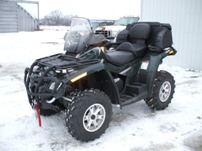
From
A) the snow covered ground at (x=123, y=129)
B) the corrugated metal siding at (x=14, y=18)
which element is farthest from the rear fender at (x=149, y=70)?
the corrugated metal siding at (x=14, y=18)

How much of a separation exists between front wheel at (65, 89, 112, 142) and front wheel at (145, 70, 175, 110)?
113 cm

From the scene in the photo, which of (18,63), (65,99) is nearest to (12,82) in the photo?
(18,63)

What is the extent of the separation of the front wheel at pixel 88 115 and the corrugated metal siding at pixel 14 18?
26159 millimetres

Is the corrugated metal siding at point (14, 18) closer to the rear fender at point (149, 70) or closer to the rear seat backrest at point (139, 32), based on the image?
the rear seat backrest at point (139, 32)

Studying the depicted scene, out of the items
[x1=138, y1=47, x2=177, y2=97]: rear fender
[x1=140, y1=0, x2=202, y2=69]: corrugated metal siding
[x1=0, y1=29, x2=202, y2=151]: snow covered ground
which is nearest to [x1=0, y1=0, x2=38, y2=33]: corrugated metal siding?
[x1=140, y1=0, x2=202, y2=69]: corrugated metal siding

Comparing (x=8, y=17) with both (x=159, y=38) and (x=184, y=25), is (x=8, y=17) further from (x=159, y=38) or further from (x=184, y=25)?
(x=159, y=38)

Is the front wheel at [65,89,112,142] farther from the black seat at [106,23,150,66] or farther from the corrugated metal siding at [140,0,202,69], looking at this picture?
the corrugated metal siding at [140,0,202,69]

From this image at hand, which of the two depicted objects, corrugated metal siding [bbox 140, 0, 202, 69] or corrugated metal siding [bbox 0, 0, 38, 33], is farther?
corrugated metal siding [bbox 0, 0, 38, 33]

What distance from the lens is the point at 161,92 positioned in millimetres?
4535

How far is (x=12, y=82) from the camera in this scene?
A: 679cm

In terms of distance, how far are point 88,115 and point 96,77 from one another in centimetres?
68

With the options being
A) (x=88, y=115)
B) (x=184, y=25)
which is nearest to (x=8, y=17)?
(x=184, y=25)

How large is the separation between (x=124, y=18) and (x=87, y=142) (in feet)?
40.7

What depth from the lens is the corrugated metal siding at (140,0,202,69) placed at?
7.84 meters
